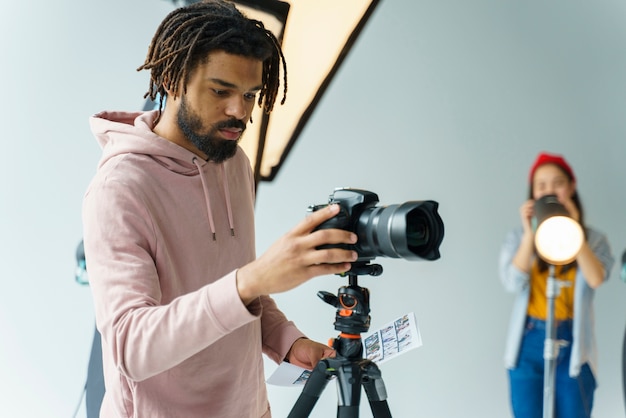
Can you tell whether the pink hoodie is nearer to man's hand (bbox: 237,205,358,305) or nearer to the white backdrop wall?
man's hand (bbox: 237,205,358,305)

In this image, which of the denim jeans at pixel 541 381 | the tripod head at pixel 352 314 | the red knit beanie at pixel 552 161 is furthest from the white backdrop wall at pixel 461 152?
the tripod head at pixel 352 314

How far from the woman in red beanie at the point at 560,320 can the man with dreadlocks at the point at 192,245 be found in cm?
126

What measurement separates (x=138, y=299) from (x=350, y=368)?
0.31 m

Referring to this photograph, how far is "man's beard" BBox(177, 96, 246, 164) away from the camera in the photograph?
0.93 metres

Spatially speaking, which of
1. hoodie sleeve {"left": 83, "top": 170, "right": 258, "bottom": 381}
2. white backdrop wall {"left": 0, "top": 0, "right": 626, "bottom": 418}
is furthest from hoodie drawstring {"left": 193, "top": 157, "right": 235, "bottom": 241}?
white backdrop wall {"left": 0, "top": 0, "right": 626, "bottom": 418}

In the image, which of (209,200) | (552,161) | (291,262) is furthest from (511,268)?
(291,262)

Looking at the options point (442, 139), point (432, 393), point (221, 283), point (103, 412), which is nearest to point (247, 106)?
point (221, 283)

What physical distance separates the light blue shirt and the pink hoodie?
126 centimetres

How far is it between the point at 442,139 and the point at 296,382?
1407mm

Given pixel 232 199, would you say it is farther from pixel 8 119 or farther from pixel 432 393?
pixel 432 393

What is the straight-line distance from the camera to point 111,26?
1993 millimetres

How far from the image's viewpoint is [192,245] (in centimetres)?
87

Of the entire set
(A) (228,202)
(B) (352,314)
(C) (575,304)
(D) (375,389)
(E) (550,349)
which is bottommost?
(E) (550,349)

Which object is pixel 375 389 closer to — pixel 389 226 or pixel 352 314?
pixel 352 314
